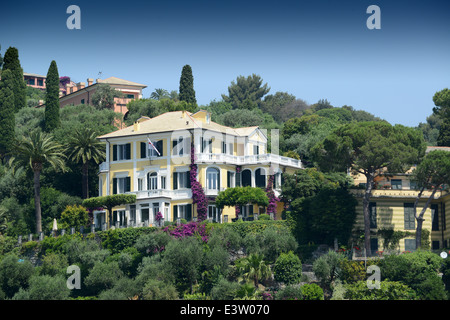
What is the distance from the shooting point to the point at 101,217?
88500 millimetres

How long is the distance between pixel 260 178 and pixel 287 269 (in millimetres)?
16697

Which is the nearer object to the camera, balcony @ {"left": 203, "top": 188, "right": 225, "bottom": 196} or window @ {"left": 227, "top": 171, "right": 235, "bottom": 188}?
balcony @ {"left": 203, "top": 188, "right": 225, "bottom": 196}

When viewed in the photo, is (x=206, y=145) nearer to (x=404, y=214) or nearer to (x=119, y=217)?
(x=119, y=217)

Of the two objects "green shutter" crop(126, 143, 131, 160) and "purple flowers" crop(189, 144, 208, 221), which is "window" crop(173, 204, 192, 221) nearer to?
"purple flowers" crop(189, 144, 208, 221)

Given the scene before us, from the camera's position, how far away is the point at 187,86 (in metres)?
120

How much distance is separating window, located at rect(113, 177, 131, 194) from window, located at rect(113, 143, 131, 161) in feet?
7.25

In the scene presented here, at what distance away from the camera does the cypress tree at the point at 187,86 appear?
120000 millimetres

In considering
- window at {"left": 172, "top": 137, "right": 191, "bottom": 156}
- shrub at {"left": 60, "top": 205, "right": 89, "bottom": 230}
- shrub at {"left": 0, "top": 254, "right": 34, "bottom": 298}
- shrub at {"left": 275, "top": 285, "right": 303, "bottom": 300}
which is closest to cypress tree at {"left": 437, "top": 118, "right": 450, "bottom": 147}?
window at {"left": 172, "top": 137, "right": 191, "bottom": 156}

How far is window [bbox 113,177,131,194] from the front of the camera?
88.5 m

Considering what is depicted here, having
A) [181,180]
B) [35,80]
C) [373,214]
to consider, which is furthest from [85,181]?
[35,80]

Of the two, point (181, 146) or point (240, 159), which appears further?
point (240, 159)

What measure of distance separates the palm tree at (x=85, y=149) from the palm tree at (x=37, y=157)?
2.27 m

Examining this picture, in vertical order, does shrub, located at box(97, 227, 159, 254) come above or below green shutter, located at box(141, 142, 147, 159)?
below

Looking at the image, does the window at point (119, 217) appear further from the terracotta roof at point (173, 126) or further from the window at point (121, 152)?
the terracotta roof at point (173, 126)
